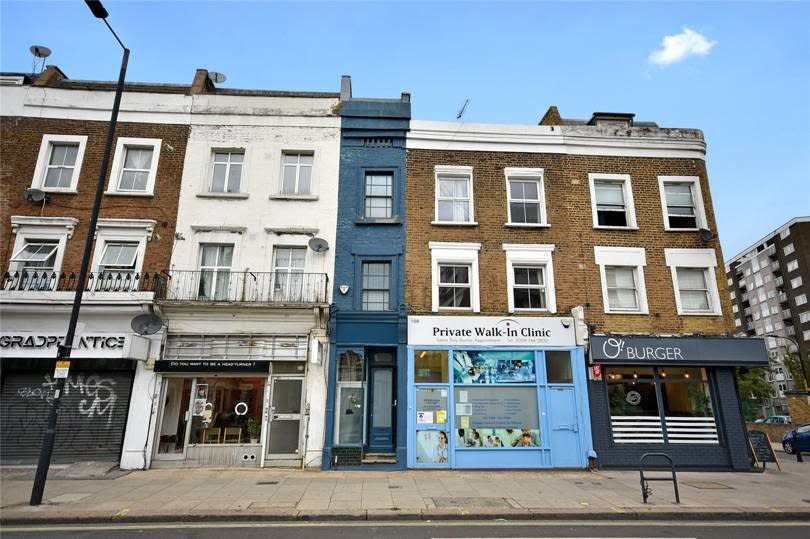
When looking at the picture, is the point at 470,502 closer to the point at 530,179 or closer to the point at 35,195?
the point at 530,179

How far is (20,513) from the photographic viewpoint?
299 inches

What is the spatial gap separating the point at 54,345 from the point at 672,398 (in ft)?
60.1

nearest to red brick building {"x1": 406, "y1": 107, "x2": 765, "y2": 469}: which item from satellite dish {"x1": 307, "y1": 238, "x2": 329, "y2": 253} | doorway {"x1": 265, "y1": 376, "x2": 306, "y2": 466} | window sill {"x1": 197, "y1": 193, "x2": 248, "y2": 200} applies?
satellite dish {"x1": 307, "y1": 238, "x2": 329, "y2": 253}

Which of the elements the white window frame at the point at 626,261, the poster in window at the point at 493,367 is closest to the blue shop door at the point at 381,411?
the poster in window at the point at 493,367

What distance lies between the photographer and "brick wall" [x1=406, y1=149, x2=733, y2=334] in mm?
13750

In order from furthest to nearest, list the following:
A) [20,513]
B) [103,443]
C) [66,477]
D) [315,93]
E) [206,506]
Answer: [315,93] < [103,443] < [66,477] < [206,506] < [20,513]

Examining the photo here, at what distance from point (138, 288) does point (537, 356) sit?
12137 mm

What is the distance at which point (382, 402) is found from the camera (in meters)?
13.1

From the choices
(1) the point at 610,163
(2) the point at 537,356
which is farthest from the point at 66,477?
(1) the point at 610,163

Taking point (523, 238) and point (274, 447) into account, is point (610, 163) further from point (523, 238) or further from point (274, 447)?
point (274, 447)

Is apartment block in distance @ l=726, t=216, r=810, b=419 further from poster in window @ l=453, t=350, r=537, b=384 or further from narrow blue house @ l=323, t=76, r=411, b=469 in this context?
narrow blue house @ l=323, t=76, r=411, b=469

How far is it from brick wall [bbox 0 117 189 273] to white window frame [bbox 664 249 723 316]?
16273mm

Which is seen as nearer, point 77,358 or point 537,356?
point 77,358

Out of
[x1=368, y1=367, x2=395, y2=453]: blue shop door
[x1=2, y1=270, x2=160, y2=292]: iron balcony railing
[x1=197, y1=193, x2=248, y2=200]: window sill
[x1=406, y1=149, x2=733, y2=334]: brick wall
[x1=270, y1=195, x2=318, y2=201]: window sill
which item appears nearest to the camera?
[x1=2, y1=270, x2=160, y2=292]: iron balcony railing
